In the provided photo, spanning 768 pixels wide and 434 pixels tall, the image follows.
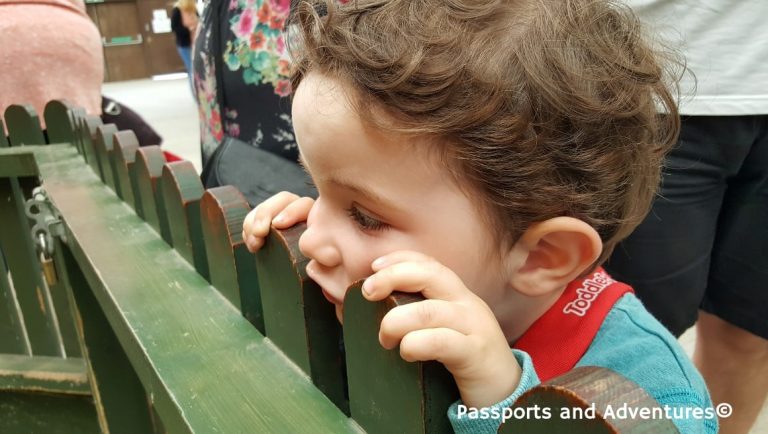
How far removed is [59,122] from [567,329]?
1.38 m

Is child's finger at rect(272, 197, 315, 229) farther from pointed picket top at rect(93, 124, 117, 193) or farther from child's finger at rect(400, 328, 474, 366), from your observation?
pointed picket top at rect(93, 124, 117, 193)

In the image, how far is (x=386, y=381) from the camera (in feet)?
1.69

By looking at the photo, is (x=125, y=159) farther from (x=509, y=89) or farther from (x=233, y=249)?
(x=509, y=89)

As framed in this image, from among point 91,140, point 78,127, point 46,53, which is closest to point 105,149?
point 91,140

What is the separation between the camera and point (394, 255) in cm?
54

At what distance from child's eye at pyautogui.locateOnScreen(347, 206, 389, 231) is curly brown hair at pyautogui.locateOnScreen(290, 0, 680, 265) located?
0.09 m

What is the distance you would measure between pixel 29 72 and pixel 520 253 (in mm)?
1628

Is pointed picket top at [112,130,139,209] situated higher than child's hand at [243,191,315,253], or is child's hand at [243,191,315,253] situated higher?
child's hand at [243,191,315,253]

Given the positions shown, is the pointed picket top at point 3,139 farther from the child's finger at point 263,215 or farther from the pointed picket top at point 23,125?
the child's finger at point 263,215

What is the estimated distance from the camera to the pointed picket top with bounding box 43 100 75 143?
1515mm

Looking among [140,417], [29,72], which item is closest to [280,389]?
[140,417]

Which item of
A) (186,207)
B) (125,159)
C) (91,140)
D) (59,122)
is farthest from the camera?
(59,122)

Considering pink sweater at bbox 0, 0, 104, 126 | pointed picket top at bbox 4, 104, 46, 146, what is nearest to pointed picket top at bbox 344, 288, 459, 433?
pointed picket top at bbox 4, 104, 46, 146

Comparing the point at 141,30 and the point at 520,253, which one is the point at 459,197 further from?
the point at 141,30
